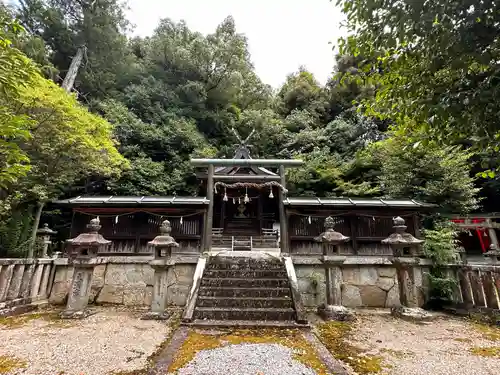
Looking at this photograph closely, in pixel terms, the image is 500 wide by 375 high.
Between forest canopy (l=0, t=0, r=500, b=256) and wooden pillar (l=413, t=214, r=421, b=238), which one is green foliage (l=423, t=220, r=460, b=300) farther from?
forest canopy (l=0, t=0, r=500, b=256)

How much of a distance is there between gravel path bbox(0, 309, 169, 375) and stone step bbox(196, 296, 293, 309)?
1.13 metres

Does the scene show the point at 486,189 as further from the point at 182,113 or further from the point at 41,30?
the point at 41,30

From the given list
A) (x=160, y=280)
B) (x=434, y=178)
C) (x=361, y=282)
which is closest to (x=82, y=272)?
(x=160, y=280)

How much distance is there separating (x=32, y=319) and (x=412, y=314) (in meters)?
9.28

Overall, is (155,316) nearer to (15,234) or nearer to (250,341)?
(250,341)

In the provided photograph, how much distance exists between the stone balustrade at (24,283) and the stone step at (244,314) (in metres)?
4.55

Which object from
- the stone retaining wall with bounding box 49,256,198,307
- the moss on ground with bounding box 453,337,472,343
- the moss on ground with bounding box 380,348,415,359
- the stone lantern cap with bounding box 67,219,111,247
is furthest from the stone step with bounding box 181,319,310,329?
the stone lantern cap with bounding box 67,219,111,247

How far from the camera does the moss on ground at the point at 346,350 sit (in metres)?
3.62

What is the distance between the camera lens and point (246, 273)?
746 cm

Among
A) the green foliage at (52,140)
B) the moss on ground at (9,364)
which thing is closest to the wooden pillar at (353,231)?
the moss on ground at (9,364)

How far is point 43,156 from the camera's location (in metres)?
9.65

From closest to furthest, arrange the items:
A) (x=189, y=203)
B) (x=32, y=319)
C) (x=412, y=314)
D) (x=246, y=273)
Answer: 1. (x=32, y=319)
2. (x=412, y=314)
3. (x=246, y=273)
4. (x=189, y=203)

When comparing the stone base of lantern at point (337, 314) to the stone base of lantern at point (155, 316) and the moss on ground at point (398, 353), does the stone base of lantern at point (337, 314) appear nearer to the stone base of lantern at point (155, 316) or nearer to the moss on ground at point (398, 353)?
the moss on ground at point (398, 353)

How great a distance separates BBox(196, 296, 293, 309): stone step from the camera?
6270 millimetres
